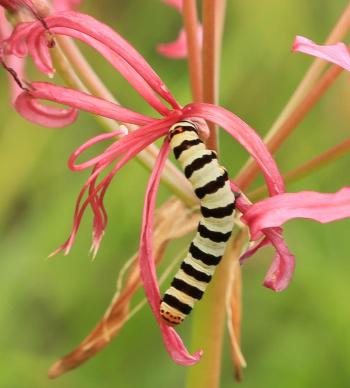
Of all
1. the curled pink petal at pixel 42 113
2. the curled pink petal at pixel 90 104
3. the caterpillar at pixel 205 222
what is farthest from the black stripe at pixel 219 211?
the curled pink petal at pixel 42 113

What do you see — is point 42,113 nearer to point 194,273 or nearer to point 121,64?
point 121,64

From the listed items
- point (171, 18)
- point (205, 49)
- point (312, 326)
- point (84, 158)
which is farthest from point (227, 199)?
point (171, 18)

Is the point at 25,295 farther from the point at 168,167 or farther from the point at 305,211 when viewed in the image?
the point at 305,211

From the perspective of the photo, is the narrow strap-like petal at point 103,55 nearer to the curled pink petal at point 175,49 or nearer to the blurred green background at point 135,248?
the curled pink petal at point 175,49

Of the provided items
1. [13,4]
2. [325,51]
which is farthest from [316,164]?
[13,4]

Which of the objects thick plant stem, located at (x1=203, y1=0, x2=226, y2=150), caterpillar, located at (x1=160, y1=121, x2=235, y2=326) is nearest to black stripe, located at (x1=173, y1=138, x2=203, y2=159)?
caterpillar, located at (x1=160, y1=121, x2=235, y2=326)

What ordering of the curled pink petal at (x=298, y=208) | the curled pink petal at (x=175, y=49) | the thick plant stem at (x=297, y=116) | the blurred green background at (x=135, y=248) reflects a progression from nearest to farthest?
the curled pink petal at (x=298, y=208) < the thick plant stem at (x=297, y=116) < the curled pink petal at (x=175, y=49) < the blurred green background at (x=135, y=248)

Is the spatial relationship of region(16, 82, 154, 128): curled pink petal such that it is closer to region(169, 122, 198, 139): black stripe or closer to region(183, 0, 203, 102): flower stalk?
region(169, 122, 198, 139): black stripe

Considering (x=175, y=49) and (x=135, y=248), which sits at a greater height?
(x=175, y=49)
